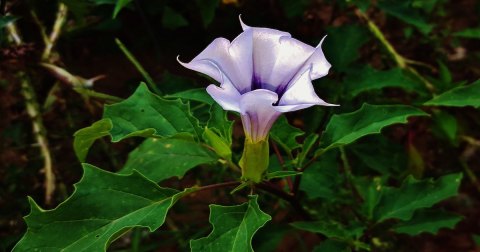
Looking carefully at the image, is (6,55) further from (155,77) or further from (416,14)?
(416,14)

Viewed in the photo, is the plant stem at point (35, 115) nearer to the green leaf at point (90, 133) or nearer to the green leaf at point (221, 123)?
the green leaf at point (90, 133)

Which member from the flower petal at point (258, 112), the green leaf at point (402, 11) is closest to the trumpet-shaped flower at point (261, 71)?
the flower petal at point (258, 112)

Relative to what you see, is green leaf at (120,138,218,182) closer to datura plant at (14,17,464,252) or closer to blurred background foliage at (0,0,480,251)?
datura plant at (14,17,464,252)

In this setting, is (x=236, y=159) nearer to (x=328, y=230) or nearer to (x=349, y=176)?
(x=328, y=230)

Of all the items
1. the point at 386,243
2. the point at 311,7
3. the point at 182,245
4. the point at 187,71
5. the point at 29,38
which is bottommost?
the point at 386,243

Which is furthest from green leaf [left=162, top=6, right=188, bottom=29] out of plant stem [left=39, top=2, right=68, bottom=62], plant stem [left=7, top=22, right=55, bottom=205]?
plant stem [left=7, top=22, right=55, bottom=205]

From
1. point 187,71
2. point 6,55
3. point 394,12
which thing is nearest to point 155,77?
point 187,71
